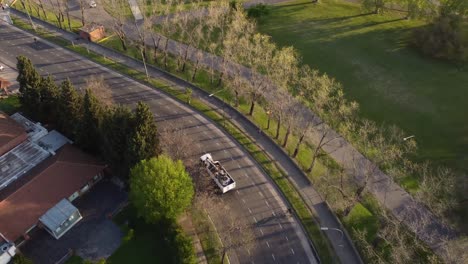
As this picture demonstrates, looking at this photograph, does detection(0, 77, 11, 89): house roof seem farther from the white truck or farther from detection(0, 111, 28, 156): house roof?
the white truck

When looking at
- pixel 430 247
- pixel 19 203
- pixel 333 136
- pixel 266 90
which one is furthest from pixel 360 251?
pixel 19 203

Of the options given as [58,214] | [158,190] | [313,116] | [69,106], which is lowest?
[58,214]

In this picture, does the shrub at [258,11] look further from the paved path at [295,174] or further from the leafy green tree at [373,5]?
the leafy green tree at [373,5]

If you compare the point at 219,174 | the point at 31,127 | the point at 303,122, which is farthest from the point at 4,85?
the point at 303,122

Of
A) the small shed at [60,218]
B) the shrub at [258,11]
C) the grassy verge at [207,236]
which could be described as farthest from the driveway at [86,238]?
the shrub at [258,11]

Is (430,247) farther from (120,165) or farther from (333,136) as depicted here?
(120,165)

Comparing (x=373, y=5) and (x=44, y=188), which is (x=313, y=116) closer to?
(x=44, y=188)

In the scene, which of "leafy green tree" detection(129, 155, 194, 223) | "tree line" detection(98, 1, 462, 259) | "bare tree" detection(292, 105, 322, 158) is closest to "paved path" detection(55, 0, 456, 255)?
"tree line" detection(98, 1, 462, 259)
